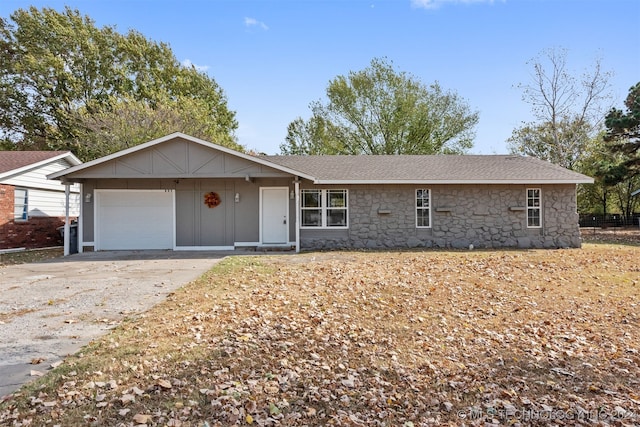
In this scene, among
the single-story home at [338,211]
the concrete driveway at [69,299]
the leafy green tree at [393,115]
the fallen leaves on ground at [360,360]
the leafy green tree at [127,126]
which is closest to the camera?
the fallen leaves on ground at [360,360]

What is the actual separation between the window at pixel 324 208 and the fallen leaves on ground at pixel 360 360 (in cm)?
598

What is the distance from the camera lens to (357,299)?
5.93m

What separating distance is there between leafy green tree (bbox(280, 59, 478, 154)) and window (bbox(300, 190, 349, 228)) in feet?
51.2

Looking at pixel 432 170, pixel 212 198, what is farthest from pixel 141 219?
pixel 432 170

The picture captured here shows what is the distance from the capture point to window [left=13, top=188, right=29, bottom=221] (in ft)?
43.3

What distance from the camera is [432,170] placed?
44.3ft

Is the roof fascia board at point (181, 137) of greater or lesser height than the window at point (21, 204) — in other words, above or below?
above

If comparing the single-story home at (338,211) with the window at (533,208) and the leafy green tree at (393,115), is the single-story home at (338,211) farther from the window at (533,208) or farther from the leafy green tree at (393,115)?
the leafy green tree at (393,115)

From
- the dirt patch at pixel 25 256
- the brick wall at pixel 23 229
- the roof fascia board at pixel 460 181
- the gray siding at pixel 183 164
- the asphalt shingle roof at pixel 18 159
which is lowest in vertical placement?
the dirt patch at pixel 25 256

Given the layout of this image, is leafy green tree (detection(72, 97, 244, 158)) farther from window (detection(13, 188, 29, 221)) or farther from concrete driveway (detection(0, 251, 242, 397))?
concrete driveway (detection(0, 251, 242, 397))

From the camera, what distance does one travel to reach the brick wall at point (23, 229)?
1278cm

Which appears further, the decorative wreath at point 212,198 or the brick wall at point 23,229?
the brick wall at point 23,229

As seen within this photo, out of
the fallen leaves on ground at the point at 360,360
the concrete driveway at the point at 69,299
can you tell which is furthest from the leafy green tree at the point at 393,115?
the fallen leaves on ground at the point at 360,360

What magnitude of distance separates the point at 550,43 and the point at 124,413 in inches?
1195
